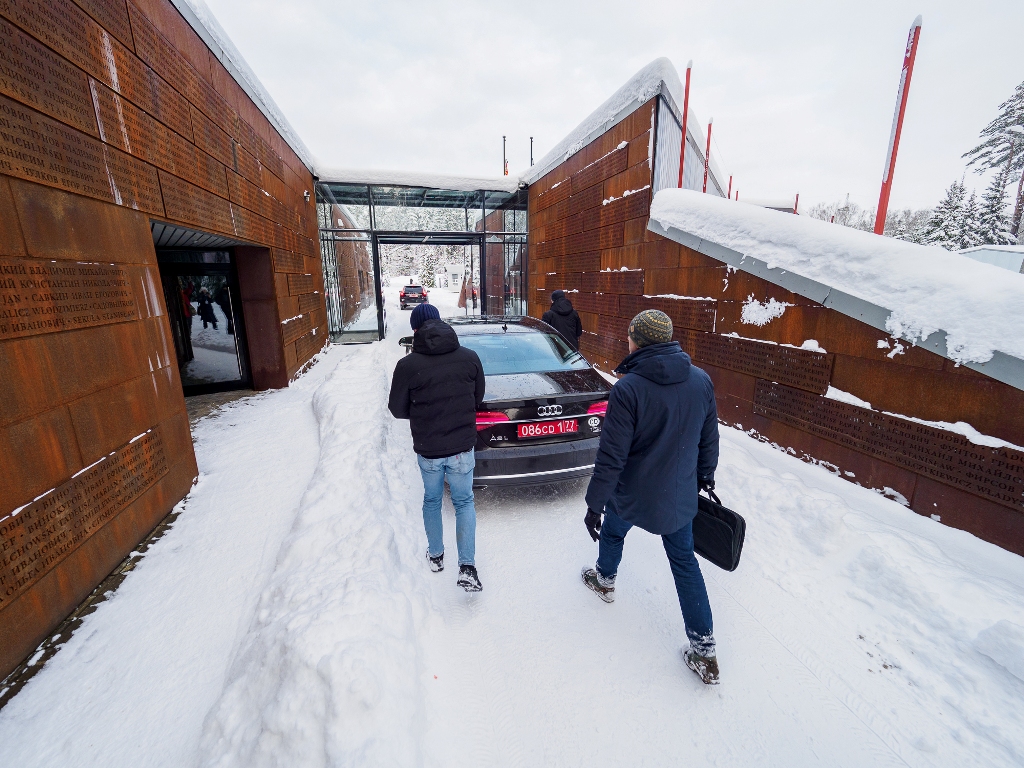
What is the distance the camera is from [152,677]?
6.84 ft

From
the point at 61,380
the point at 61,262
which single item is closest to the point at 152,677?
the point at 61,380

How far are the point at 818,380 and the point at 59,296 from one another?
567 centimetres

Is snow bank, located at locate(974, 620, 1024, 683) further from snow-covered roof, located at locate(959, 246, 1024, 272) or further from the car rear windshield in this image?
snow-covered roof, located at locate(959, 246, 1024, 272)

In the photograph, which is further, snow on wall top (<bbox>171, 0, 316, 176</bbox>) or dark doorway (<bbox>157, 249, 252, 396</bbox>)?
dark doorway (<bbox>157, 249, 252, 396</bbox>)

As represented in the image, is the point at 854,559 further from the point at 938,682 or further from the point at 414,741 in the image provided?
the point at 414,741

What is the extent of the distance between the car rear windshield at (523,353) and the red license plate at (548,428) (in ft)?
2.04

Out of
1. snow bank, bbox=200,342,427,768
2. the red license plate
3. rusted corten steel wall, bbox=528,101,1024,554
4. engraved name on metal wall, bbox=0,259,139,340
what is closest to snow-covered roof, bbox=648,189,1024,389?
rusted corten steel wall, bbox=528,101,1024,554

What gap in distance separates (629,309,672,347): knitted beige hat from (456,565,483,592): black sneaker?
5.78ft

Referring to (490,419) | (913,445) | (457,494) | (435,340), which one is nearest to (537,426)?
(490,419)

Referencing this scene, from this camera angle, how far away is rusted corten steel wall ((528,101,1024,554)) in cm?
278

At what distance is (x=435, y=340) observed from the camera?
2559mm

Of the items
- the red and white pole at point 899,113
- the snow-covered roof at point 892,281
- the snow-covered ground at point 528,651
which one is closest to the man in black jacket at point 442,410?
the snow-covered ground at point 528,651

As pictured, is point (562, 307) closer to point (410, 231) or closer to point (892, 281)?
point (892, 281)

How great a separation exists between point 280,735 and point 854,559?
329 cm
